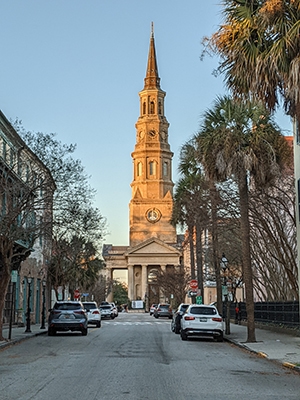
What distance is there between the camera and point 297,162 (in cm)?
2508

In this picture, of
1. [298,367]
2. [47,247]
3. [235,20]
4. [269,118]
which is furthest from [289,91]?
[47,247]

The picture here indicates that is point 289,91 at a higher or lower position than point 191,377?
higher

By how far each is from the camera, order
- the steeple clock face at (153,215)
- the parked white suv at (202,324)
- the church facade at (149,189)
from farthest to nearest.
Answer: the steeple clock face at (153,215), the church facade at (149,189), the parked white suv at (202,324)

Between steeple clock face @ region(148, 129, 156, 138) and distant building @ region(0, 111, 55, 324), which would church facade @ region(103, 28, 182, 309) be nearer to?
steeple clock face @ region(148, 129, 156, 138)

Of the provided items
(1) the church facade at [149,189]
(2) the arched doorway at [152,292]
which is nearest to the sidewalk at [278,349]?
(2) the arched doorway at [152,292]

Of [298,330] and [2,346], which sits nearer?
[2,346]

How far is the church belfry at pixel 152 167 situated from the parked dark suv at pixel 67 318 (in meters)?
91.1

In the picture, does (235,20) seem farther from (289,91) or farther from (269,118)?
(269,118)

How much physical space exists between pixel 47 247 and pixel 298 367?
33244 millimetres

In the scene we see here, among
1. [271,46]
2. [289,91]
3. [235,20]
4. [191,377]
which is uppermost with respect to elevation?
[235,20]

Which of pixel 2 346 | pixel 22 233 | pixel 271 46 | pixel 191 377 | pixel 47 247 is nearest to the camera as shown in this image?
pixel 191 377

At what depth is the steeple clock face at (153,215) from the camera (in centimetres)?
12388

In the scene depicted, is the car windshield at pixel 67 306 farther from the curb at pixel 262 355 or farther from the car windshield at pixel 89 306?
the car windshield at pixel 89 306

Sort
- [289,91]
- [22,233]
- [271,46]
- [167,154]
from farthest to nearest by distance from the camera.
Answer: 1. [167,154]
2. [22,233]
3. [271,46]
4. [289,91]
